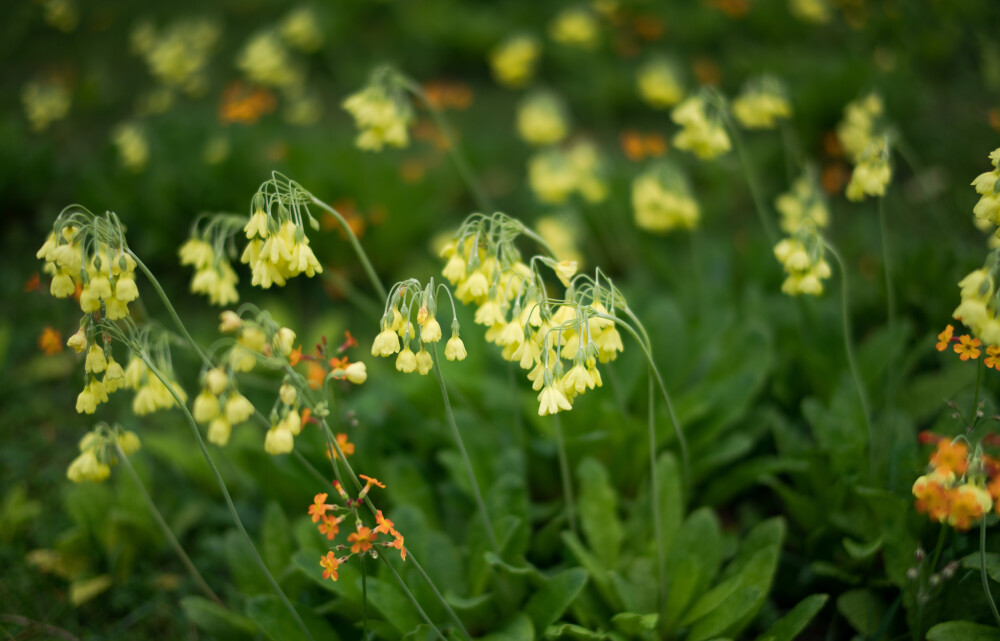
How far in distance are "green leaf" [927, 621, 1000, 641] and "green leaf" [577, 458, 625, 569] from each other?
1.02 metres

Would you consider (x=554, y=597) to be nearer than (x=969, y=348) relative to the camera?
No

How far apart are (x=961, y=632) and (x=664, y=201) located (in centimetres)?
219

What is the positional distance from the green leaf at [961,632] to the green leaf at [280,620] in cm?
197

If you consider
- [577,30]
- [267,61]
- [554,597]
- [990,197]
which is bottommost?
[554,597]

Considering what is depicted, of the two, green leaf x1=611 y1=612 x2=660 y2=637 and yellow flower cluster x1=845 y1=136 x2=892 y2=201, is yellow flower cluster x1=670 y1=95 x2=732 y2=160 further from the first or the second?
green leaf x1=611 y1=612 x2=660 y2=637

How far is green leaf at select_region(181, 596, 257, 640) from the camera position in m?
2.43

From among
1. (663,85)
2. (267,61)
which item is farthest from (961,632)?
(267,61)

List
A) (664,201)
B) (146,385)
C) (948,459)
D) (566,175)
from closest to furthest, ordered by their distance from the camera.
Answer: (948,459) < (146,385) < (664,201) < (566,175)

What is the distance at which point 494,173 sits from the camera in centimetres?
548

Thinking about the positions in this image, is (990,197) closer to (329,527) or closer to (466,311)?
(329,527)

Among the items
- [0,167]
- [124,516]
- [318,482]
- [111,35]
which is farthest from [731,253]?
[111,35]

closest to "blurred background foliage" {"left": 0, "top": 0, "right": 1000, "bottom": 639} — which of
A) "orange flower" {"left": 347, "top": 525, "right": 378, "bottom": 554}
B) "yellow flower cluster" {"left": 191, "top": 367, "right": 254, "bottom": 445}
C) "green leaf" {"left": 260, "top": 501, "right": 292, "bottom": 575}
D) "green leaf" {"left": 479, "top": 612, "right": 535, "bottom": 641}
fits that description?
"green leaf" {"left": 260, "top": 501, "right": 292, "bottom": 575}

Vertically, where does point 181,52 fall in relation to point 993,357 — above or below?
above

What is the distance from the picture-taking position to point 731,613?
87.7 inches
